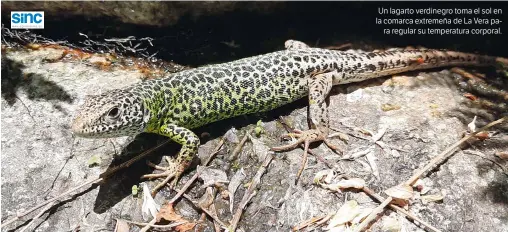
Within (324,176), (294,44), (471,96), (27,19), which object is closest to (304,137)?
(324,176)

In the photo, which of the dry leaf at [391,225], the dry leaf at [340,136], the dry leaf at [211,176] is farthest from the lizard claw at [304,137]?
the dry leaf at [391,225]

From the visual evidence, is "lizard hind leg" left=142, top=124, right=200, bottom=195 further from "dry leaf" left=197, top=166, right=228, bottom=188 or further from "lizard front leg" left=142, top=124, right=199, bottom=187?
"dry leaf" left=197, top=166, right=228, bottom=188

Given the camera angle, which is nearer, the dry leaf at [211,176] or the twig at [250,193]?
the twig at [250,193]

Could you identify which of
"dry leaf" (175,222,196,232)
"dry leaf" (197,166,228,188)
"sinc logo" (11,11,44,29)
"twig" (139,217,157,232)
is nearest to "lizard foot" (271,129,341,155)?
"dry leaf" (197,166,228,188)

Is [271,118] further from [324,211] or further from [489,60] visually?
[489,60]

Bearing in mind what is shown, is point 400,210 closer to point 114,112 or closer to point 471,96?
A: point 471,96

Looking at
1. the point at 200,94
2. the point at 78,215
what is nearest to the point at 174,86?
the point at 200,94

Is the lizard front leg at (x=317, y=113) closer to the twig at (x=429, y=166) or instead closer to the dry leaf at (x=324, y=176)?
the dry leaf at (x=324, y=176)
